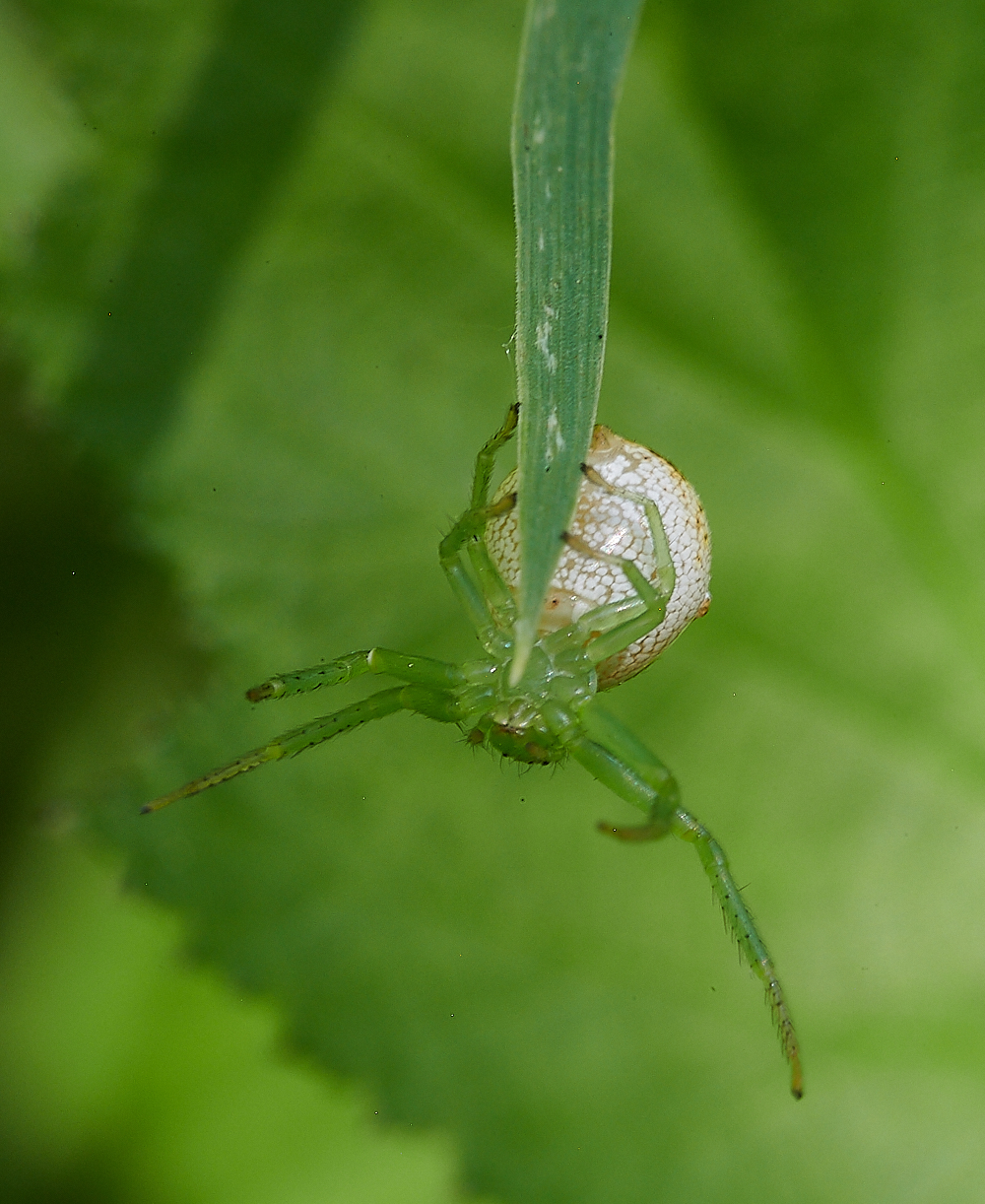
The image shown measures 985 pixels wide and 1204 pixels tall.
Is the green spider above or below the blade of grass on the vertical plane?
below

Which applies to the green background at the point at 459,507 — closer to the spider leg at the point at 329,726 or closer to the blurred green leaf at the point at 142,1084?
the blurred green leaf at the point at 142,1084

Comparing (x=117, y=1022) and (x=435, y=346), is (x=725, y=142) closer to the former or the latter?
(x=435, y=346)

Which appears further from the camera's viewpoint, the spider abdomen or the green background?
the green background

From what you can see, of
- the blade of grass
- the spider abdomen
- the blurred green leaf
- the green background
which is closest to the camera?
the blade of grass

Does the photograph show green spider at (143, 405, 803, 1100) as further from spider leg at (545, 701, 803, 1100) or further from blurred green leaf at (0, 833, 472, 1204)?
blurred green leaf at (0, 833, 472, 1204)

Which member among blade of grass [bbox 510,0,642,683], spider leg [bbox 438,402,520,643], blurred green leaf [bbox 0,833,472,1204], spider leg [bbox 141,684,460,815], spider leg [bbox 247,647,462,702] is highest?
blade of grass [bbox 510,0,642,683]

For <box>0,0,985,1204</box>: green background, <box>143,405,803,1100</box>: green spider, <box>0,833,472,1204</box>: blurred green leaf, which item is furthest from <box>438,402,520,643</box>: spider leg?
<box>0,833,472,1204</box>: blurred green leaf

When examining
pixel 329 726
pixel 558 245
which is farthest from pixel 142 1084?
pixel 558 245
